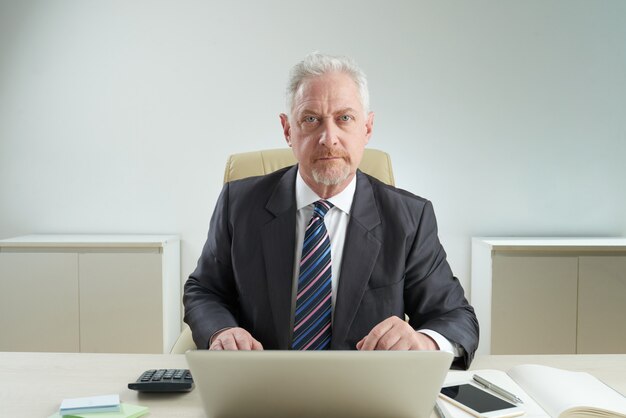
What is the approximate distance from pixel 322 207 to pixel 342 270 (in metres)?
0.19

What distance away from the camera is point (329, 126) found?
4.99 feet

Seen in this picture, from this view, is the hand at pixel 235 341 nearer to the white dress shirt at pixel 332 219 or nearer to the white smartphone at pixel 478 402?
the white dress shirt at pixel 332 219

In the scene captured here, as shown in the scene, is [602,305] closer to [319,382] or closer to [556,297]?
[556,297]

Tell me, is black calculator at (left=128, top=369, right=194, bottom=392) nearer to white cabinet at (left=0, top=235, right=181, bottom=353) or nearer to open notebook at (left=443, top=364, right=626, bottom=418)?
open notebook at (left=443, top=364, right=626, bottom=418)

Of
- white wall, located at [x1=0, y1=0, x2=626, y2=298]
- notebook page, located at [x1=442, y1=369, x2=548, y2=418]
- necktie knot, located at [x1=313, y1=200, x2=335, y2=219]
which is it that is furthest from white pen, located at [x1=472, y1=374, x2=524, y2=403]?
white wall, located at [x1=0, y1=0, x2=626, y2=298]

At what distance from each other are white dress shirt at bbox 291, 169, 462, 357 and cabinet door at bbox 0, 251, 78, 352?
5.98 feet

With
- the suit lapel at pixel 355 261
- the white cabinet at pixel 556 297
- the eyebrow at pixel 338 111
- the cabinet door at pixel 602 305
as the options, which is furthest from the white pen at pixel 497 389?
the cabinet door at pixel 602 305

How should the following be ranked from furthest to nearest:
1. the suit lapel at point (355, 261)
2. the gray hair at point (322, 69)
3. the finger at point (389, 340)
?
the gray hair at point (322, 69) → the suit lapel at point (355, 261) → the finger at point (389, 340)

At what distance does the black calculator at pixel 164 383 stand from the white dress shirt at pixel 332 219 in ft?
1.50

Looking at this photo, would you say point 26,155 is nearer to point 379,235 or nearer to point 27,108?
point 27,108

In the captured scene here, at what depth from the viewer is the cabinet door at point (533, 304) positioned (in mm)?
2891

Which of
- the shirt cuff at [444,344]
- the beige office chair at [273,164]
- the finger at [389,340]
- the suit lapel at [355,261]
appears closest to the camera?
the finger at [389,340]

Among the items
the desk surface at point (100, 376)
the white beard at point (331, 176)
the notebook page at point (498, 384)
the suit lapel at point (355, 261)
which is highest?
the white beard at point (331, 176)

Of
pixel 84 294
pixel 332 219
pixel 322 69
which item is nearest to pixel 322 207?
pixel 332 219
